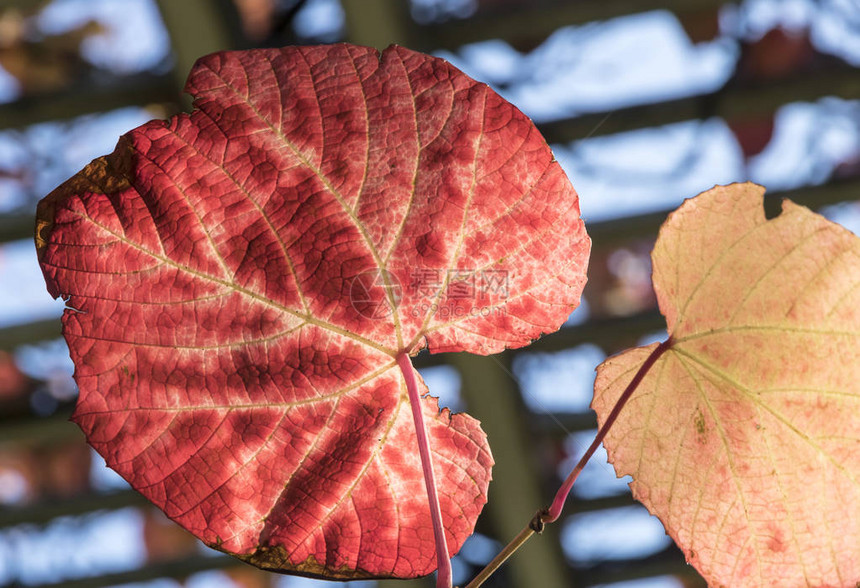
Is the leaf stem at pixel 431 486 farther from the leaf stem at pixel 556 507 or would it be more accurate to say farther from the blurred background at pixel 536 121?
the blurred background at pixel 536 121

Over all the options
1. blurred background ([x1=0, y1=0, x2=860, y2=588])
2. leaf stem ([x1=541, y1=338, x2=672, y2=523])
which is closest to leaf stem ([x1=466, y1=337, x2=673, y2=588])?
leaf stem ([x1=541, y1=338, x2=672, y2=523])

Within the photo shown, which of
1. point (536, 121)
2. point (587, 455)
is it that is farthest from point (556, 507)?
point (536, 121)

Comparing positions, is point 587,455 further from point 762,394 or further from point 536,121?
point 536,121

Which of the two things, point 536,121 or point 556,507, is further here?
point 536,121

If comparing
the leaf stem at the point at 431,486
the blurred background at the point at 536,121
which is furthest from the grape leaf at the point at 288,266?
the blurred background at the point at 536,121

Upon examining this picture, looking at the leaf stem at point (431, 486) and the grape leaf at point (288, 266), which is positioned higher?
the grape leaf at point (288, 266)

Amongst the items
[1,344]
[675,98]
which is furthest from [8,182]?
[675,98]
